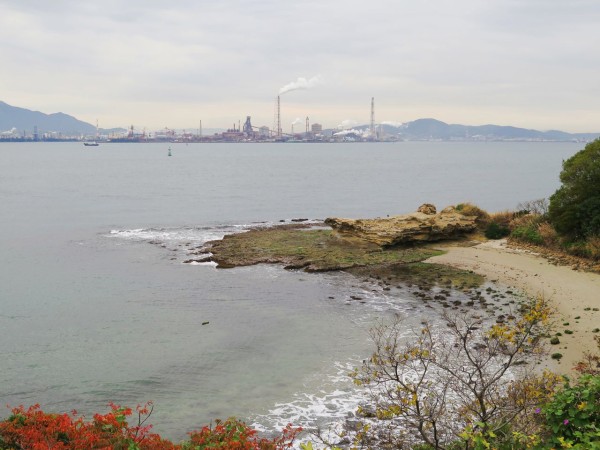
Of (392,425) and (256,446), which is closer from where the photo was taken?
(256,446)

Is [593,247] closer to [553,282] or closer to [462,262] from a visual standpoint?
[553,282]

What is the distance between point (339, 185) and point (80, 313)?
3054 inches

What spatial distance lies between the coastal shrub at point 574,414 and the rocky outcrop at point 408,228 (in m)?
28.0

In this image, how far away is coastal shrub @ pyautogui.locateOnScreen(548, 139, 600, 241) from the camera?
1222 inches

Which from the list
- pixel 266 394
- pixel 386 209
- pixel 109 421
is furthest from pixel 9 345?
pixel 386 209

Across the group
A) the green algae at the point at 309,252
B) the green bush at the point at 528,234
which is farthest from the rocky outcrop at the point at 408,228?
the green bush at the point at 528,234

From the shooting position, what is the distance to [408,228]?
38406 mm

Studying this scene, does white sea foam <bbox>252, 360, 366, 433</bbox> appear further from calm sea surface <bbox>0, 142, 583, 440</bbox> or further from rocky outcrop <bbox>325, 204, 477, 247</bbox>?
rocky outcrop <bbox>325, 204, 477, 247</bbox>

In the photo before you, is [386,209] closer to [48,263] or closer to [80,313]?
[48,263]

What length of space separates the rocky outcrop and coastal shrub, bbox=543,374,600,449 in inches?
1101

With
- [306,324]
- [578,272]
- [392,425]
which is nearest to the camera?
[392,425]

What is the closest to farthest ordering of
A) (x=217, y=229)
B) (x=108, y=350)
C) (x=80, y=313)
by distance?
(x=108, y=350)
(x=80, y=313)
(x=217, y=229)

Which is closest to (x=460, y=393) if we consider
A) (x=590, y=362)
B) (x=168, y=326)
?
(x=590, y=362)

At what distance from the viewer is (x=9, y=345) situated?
2133 cm
